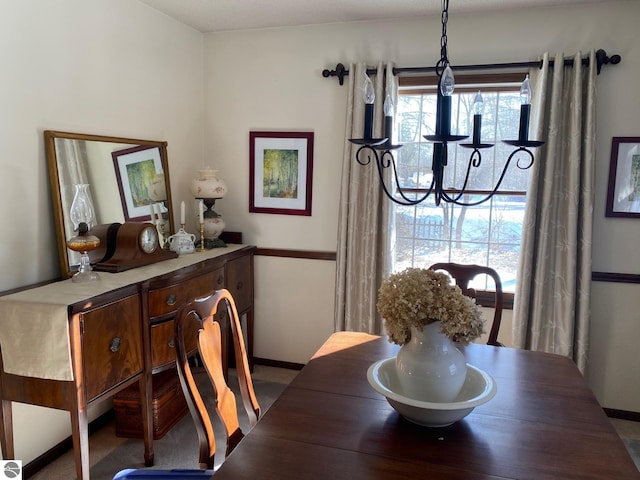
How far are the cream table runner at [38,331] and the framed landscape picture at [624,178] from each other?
2.96m

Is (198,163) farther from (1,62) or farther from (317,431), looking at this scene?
(317,431)

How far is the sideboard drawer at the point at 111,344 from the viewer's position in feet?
6.77

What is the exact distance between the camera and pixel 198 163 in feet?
A: 12.1

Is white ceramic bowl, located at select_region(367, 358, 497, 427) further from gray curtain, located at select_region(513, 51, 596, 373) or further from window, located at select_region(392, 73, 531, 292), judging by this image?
window, located at select_region(392, 73, 531, 292)

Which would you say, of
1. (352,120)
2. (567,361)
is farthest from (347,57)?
(567,361)

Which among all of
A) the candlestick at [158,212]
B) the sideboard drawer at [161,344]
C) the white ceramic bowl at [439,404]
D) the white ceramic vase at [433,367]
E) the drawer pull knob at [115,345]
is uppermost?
the candlestick at [158,212]

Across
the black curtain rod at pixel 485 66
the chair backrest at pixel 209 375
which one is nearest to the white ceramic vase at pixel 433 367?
the chair backrest at pixel 209 375

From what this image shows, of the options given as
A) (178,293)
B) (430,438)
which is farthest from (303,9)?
(430,438)

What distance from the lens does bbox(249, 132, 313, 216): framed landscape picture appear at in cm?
349

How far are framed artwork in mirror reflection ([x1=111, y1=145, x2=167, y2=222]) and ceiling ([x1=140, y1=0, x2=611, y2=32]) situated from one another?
947 mm

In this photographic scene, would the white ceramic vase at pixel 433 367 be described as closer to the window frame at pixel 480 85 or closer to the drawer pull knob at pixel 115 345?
the drawer pull knob at pixel 115 345

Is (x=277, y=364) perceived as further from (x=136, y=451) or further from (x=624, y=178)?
(x=624, y=178)

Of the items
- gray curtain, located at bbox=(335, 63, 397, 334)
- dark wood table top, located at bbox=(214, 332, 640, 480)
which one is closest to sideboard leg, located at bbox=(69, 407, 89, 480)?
dark wood table top, located at bbox=(214, 332, 640, 480)

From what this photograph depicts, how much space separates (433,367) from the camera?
139cm
